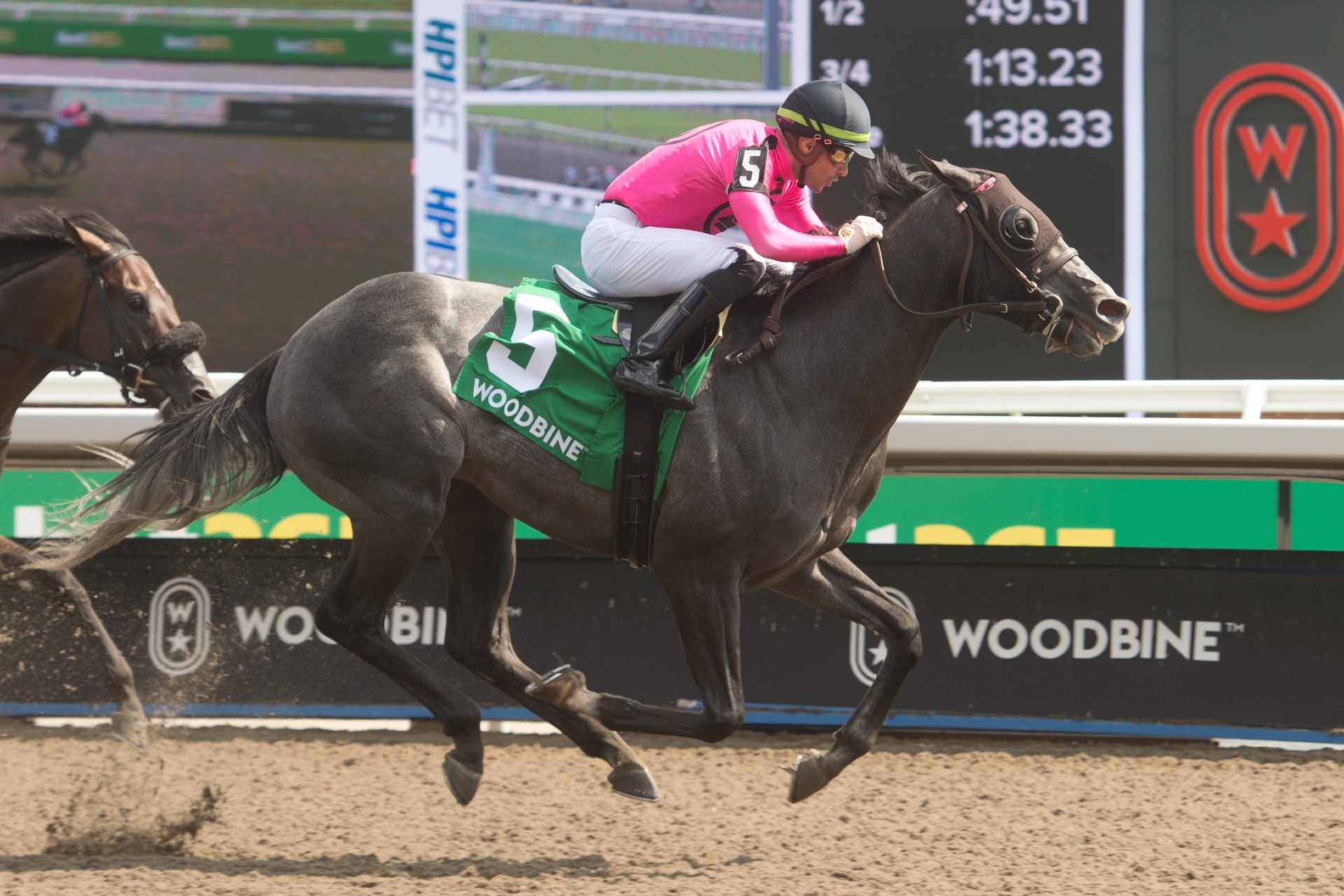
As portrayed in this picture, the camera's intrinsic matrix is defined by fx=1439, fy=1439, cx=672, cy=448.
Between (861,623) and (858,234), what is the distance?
3.47 feet

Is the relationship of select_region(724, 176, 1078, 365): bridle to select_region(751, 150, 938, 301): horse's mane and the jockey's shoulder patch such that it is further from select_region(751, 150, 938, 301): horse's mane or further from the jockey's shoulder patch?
the jockey's shoulder patch

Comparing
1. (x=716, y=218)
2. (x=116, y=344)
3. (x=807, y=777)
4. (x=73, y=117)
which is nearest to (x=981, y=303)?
(x=716, y=218)

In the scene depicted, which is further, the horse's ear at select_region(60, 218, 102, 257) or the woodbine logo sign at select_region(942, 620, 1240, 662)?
the woodbine logo sign at select_region(942, 620, 1240, 662)

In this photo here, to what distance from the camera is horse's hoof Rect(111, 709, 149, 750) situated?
442 centimetres

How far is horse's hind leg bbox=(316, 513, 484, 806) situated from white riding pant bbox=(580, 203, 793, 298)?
0.79m

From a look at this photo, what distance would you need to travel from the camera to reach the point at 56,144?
667 centimetres

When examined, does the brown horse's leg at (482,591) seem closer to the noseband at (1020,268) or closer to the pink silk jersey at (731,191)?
the pink silk jersey at (731,191)

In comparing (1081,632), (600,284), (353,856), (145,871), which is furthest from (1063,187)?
(145,871)

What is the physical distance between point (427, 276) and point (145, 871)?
1.61 metres

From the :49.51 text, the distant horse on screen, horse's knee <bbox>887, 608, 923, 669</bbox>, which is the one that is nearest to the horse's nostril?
horse's knee <bbox>887, 608, 923, 669</bbox>

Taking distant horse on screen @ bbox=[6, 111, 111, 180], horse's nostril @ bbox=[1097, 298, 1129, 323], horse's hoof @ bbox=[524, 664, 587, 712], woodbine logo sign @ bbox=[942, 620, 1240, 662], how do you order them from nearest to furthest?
horse's nostril @ bbox=[1097, 298, 1129, 323] → horse's hoof @ bbox=[524, 664, 587, 712] → woodbine logo sign @ bbox=[942, 620, 1240, 662] → distant horse on screen @ bbox=[6, 111, 111, 180]

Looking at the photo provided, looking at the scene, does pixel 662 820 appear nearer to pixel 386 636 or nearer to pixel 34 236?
pixel 386 636

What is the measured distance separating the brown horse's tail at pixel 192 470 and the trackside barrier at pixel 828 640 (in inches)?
50.8

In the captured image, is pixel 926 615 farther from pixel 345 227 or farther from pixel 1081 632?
pixel 345 227
